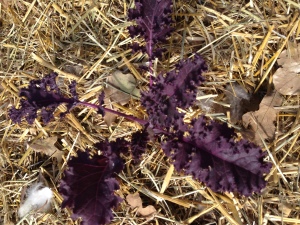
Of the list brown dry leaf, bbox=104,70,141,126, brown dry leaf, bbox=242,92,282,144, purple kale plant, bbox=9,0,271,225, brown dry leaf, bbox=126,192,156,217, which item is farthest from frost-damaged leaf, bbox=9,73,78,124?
brown dry leaf, bbox=242,92,282,144

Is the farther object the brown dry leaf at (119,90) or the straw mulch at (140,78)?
the brown dry leaf at (119,90)

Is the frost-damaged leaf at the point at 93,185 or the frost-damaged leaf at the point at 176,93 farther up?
the frost-damaged leaf at the point at 176,93

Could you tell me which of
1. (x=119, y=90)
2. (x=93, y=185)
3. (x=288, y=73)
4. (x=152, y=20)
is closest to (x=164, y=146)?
(x=93, y=185)

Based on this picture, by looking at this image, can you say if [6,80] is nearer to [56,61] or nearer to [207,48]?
[56,61]

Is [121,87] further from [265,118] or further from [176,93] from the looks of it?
[265,118]

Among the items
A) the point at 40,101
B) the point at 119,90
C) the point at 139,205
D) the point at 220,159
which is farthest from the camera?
the point at 119,90

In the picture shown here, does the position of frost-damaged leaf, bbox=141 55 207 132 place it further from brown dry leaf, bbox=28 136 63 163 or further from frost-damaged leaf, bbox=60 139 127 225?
brown dry leaf, bbox=28 136 63 163

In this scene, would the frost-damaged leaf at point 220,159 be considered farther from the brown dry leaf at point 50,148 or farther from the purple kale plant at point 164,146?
the brown dry leaf at point 50,148

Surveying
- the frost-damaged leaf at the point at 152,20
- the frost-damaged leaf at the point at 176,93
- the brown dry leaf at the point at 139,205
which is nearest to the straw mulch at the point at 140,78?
the brown dry leaf at the point at 139,205
